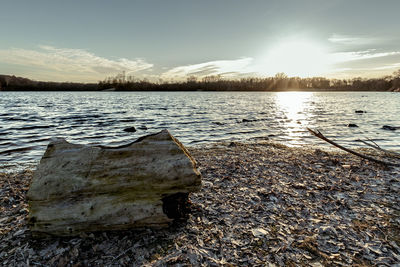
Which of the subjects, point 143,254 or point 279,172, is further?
point 279,172

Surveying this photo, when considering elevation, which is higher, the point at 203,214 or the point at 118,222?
the point at 118,222

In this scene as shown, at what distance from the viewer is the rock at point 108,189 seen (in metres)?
3.90

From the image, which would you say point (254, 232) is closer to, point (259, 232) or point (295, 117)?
point (259, 232)

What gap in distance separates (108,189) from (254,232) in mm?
2896

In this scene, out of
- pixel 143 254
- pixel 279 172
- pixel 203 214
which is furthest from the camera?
pixel 279 172

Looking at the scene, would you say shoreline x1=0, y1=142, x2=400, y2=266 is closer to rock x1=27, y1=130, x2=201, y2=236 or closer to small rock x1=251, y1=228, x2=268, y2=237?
small rock x1=251, y1=228, x2=268, y2=237

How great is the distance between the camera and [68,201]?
3.93 meters

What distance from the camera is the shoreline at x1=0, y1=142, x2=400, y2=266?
3.63 metres

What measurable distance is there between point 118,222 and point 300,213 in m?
3.92

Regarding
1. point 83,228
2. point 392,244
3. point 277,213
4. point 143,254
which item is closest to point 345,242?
point 392,244

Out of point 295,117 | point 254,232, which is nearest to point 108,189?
point 254,232

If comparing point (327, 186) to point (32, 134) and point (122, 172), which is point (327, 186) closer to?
point (122, 172)

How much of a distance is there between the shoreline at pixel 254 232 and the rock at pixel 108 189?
0.29 meters

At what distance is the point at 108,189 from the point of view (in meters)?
4.02
